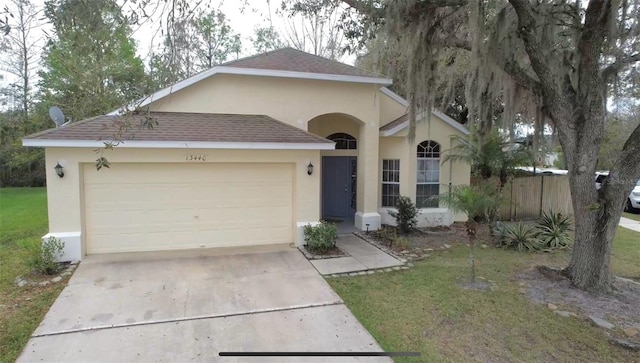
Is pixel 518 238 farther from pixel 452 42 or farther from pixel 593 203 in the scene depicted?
pixel 452 42

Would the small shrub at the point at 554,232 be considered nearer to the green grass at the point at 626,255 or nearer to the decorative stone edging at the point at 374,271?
the green grass at the point at 626,255

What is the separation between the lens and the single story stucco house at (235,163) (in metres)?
7.52

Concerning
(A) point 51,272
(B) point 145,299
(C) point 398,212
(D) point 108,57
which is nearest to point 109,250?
(A) point 51,272

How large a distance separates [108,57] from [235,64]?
499 centimetres

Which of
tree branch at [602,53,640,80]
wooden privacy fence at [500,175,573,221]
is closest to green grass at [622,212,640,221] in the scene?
wooden privacy fence at [500,175,573,221]

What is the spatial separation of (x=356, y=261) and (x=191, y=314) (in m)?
3.66

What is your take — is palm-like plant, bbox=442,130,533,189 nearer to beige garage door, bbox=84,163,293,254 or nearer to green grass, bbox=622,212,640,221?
beige garage door, bbox=84,163,293,254

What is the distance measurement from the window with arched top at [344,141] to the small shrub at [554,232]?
5809 millimetres

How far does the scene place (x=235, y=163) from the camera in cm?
855

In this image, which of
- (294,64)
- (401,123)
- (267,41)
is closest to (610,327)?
(401,123)

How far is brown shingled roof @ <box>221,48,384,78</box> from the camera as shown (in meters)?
9.45

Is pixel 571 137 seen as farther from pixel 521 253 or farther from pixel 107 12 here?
pixel 107 12

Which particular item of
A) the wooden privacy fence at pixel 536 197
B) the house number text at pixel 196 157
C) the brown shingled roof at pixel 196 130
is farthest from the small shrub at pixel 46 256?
the wooden privacy fence at pixel 536 197

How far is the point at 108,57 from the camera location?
439 centimetres
